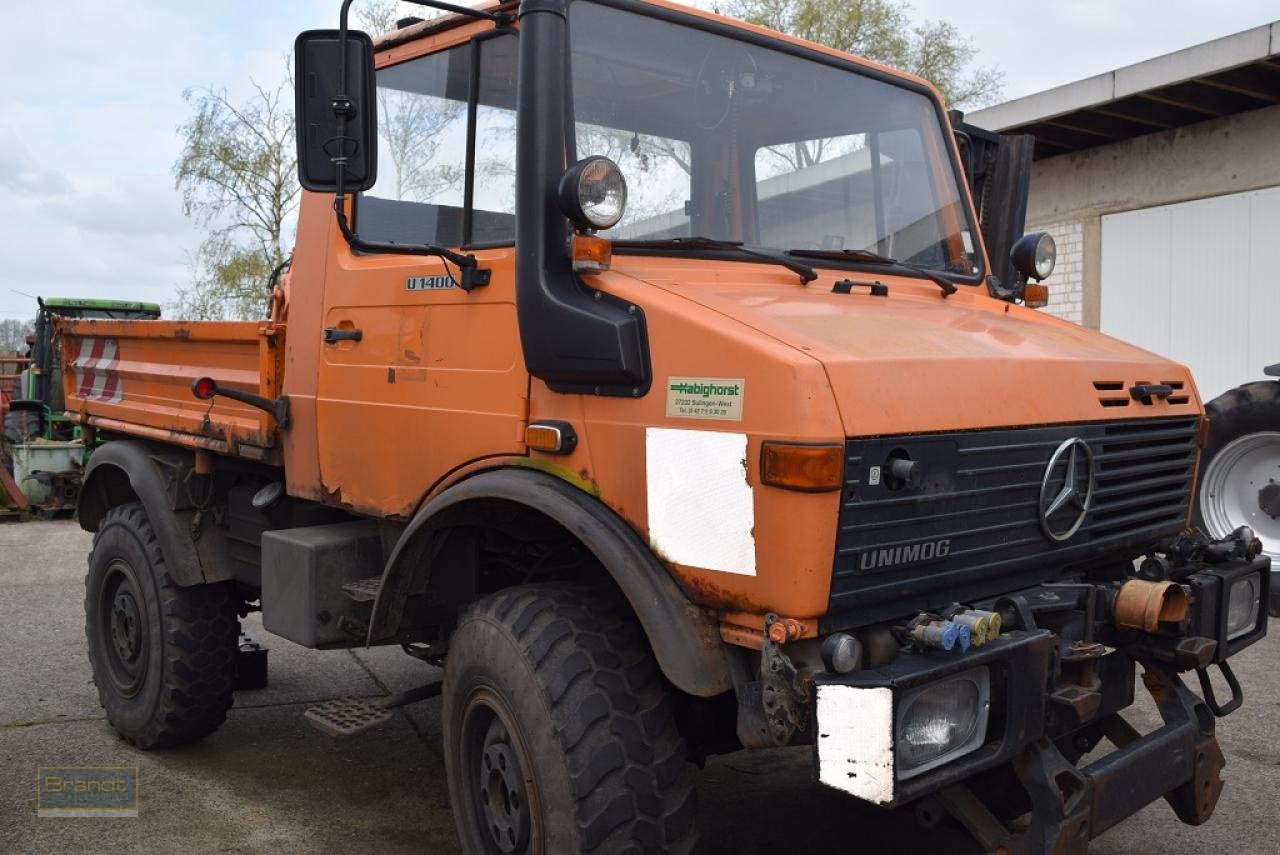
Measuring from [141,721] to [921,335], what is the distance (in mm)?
3638

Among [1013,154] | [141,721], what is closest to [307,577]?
[141,721]

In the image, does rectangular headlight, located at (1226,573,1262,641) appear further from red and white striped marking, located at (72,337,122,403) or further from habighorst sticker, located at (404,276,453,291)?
red and white striped marking, located at (72,337,122,403)

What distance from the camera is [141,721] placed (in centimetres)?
482

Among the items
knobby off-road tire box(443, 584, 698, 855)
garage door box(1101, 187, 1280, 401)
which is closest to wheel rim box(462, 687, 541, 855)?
knobby off-road tire box(443, 584, 698, 855)

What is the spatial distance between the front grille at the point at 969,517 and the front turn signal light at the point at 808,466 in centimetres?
5

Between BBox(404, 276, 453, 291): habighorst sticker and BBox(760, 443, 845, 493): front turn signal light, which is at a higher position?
BBox(404, 276, 453, 291): habighorst sticker

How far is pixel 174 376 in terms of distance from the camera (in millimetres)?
4859

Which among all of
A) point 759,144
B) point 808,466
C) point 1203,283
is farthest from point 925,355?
point 1203,283

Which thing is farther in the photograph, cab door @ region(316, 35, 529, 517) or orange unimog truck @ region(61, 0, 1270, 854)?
cab door @ region(316, 35, 529, 517)

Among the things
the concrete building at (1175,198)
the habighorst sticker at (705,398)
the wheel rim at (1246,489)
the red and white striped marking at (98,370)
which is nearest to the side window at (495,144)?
the habighorst sticker at (705,398)

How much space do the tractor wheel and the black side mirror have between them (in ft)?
18.1

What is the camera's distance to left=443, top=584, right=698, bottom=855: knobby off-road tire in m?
2.77

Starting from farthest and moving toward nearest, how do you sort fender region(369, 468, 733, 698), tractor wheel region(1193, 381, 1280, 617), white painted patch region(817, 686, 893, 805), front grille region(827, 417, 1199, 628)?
tractor wheel region(1193, 381, 1280, 617)
fender region(369, 468, 733, 698)
front grille region(827, 417, 1199, 628)
white painted patch region(817, 686, 893, 805)

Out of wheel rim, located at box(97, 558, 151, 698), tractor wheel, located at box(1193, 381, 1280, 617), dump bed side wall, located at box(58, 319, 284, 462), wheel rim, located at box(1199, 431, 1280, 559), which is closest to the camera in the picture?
dump bed side wall, located at box(58, 319, 284, 462)
